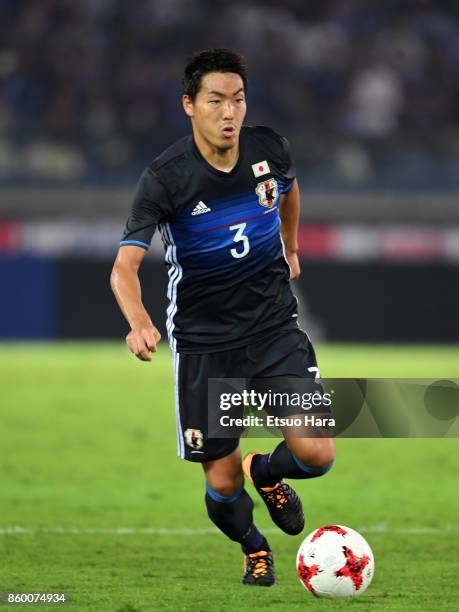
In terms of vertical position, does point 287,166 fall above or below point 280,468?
above

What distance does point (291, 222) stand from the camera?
5.67 metres

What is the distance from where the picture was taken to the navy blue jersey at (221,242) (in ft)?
16.5

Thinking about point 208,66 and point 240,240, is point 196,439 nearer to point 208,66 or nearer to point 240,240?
point 240,240

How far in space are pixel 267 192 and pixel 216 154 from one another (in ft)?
0.89

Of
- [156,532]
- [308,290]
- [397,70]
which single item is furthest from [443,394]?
[397,70]

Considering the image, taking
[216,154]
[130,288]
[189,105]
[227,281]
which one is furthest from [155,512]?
[189,105]

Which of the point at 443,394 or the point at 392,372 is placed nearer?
the point at 443,394

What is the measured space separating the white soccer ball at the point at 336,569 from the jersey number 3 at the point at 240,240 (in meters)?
1.17

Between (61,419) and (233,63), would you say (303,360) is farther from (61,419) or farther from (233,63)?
(61,419)

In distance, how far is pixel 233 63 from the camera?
497cm

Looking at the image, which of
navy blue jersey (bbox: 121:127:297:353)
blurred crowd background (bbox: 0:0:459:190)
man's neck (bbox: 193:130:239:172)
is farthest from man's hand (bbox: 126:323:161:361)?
blurred crowd background (bbox: 0:0:459:190)

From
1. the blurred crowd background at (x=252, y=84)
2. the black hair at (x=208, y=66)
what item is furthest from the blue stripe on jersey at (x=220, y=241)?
the blurred crowd background at (x=252, y=84)

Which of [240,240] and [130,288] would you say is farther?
[240,240]

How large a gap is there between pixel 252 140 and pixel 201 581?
5.80ft
